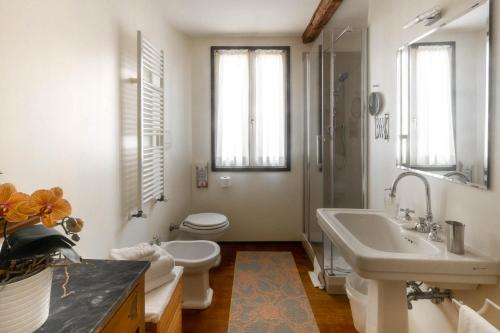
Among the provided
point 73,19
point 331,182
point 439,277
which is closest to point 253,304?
point 331,182

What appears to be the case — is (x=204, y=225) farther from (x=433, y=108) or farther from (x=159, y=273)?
(x=433, y=108)

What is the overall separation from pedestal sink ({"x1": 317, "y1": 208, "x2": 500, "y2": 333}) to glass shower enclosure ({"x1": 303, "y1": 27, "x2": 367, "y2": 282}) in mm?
617

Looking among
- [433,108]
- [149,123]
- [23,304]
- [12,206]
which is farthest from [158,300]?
[433,108]

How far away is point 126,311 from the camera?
100cm

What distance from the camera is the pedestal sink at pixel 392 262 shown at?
1.16 metres

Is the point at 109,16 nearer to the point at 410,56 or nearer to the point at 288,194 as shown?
the point at 410,56

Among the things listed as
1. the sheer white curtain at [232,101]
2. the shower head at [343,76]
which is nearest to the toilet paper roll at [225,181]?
the sheer white curtain at [232,101]

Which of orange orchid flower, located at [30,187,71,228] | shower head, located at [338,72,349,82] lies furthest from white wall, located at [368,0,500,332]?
orange orchid flower, located at [30,187,71,228]

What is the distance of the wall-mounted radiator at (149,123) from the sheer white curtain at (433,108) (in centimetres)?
175

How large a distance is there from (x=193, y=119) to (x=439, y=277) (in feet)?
10.4

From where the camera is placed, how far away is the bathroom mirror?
1214 millimetres

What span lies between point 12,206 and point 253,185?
3.15 m

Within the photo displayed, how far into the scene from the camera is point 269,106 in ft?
12.3

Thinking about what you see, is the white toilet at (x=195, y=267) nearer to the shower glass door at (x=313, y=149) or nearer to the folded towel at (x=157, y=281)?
the folded towel at (x=157, y=281)
